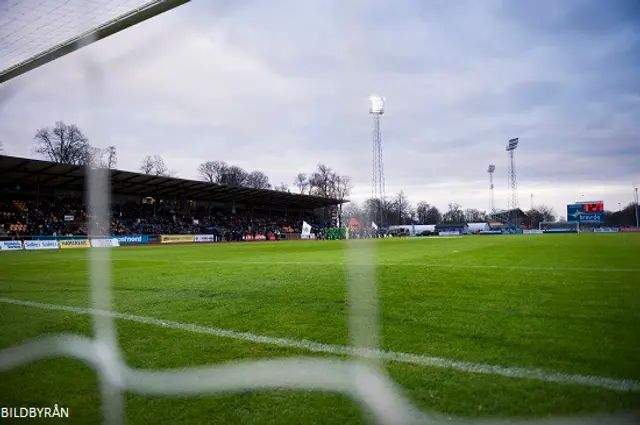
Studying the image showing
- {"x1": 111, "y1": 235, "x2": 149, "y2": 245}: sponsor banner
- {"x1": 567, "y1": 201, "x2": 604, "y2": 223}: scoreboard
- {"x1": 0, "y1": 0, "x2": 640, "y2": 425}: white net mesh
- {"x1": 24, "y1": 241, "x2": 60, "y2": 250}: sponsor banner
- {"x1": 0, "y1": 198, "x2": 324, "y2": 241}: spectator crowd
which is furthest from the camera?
{"x1": 567, "y1": 201, "x2": 604, "y2": 223}: scoreboard

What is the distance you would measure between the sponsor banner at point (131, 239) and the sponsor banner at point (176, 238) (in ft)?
5.15

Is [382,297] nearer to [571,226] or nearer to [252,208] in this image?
[252,208]

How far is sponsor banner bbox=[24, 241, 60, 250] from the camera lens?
93.1 feet

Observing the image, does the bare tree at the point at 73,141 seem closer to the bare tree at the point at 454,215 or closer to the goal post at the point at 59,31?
the goal post at the point at 59,31

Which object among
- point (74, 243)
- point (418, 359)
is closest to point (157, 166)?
point (74, 243)

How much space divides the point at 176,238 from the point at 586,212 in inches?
2505

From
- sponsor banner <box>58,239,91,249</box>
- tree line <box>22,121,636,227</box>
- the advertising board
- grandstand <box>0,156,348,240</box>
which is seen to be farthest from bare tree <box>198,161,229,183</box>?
sponsor banner <box>58,239,91,249</box>

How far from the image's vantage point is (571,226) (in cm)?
7512

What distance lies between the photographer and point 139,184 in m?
39.0

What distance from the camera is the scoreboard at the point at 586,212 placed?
204 ft

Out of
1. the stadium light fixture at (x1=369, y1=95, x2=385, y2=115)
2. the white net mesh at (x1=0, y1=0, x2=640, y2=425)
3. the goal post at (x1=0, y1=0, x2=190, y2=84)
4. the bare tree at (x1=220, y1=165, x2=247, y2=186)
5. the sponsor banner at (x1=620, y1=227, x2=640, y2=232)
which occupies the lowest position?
the sponsor banner at (x1=620, y1=227, x2=640, y2=232)

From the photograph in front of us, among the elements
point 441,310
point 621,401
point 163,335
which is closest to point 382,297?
point 441,310

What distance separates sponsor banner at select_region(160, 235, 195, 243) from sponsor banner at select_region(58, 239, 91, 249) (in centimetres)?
770

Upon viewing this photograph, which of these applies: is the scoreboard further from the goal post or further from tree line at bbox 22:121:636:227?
Result: the goal post
